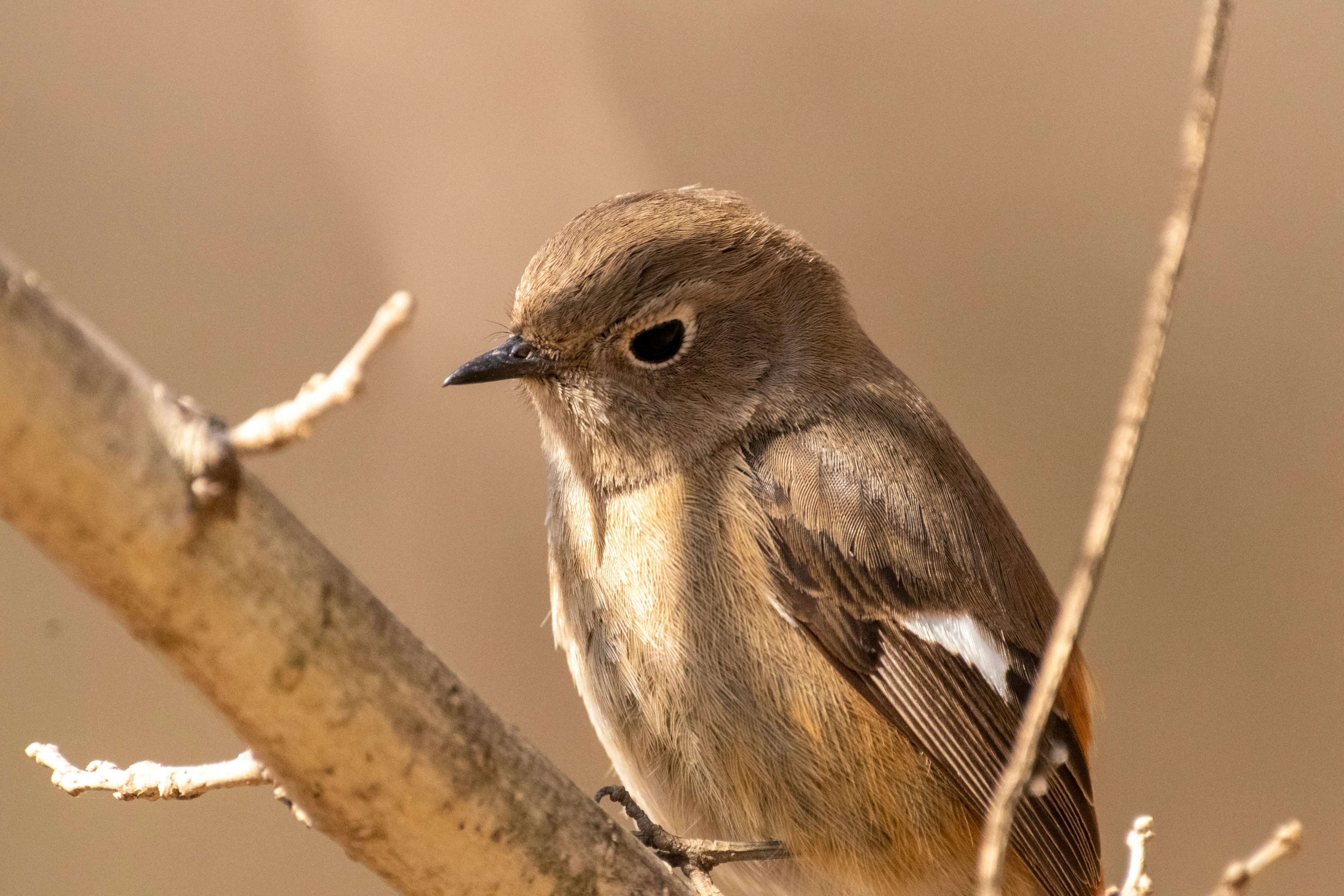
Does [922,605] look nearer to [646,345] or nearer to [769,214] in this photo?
[646,345]

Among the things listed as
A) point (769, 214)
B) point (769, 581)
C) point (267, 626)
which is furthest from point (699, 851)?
point (769, 214)

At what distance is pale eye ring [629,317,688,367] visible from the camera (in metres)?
2.53

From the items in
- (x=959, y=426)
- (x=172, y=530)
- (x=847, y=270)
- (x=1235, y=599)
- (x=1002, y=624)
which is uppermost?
(x=847, y=270)

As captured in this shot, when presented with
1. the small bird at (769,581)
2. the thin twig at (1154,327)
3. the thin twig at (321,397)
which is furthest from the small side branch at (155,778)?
the thin twig at (1154,327)

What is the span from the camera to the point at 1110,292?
14.8 feet

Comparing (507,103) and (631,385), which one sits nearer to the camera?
(631,385)

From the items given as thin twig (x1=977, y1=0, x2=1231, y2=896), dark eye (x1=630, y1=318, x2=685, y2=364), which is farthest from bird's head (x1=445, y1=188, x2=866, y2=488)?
thin twig (x1=977, y1=0, x2=1231, y2=896)

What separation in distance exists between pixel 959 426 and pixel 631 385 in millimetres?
2328

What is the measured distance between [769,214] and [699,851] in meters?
2.94

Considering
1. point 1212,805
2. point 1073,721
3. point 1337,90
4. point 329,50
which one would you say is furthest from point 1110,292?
point 329,50

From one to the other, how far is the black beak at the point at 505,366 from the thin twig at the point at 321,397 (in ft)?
4.40

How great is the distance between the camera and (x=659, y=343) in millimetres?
2562

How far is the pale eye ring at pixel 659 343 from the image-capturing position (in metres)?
2.53

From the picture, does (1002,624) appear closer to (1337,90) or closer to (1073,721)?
(1073,721)
